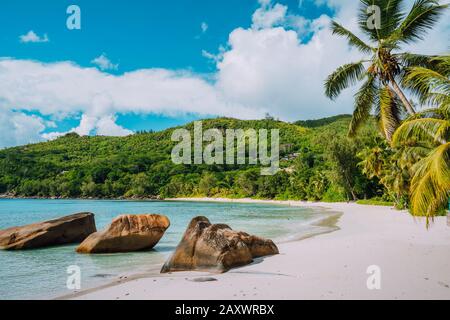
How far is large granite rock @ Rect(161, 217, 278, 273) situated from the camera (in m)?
9.09

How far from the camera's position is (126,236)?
13.3 m

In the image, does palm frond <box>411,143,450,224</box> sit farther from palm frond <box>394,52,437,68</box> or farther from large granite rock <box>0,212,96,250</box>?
large granite rock <box>0,212,96,250</box>

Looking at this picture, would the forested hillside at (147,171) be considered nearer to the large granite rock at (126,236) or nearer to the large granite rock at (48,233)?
the large granite rock at (48,233)

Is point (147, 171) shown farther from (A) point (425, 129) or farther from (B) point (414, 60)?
(A) point (425, 129)

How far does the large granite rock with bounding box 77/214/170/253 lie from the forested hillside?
55.4 metres

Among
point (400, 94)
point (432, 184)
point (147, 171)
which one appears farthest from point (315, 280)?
point (147, 171)

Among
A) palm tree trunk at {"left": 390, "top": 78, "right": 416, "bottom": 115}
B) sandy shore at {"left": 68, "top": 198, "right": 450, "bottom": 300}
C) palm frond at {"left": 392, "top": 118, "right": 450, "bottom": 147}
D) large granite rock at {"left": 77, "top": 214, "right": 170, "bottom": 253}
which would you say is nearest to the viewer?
sandy shore at {"left": 68, "top": 198, "right": 450, "bottom": 300}

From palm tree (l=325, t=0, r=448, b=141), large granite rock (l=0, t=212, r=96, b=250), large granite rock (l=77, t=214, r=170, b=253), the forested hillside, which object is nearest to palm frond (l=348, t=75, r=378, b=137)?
palm tree (l=325, t=0, r=448, b=141)

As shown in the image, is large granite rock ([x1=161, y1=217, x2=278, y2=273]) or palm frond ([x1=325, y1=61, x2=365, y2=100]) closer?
large granite rock ([x1=161, y1=217, x2=278, y2=273])

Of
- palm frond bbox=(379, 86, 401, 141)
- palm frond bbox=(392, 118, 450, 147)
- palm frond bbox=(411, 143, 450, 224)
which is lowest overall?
palm frond bbox=(411, 143, 450, 224)

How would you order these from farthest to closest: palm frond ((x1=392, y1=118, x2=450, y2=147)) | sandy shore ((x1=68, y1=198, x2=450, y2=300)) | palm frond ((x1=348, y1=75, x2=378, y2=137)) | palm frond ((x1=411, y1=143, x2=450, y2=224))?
palm frond ((x1=348, y1=75, x2=378, y2=137))
palm frond ((x1=392, y1=118, x2=450, y2=147))
palm frond ((x1=411, y1=143, x2=450, y2=224))
sandy shore ((x1=68, y1=198, x2=450, y2=300))

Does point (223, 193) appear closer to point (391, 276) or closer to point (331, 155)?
point (331, 155)

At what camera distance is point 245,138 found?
121m

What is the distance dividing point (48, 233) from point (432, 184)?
14264 mm
